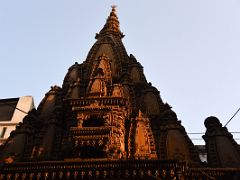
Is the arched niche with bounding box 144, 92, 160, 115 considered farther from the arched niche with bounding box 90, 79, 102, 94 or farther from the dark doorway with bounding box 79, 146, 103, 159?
the dark doorway with bounding box 79, 146, 103, 159

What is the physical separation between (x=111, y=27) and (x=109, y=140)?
20.0 metres

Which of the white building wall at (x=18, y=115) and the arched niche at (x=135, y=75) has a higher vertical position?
the arched niche at (x=135, y=75)

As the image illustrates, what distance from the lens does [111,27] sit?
112ft

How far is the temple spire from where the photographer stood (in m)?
33.4

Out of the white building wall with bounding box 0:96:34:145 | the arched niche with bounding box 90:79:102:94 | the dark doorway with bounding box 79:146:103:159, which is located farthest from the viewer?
the white building wall with bounding box 0:96:34:145

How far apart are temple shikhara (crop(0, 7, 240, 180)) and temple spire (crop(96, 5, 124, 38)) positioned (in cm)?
869

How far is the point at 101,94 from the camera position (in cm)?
1925

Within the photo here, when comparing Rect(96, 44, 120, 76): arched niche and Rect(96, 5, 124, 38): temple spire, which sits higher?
Rect(96, 5, 124, 38): temple spire

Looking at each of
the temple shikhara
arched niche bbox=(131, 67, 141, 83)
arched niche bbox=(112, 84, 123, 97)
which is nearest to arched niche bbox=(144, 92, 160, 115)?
the temple shikhara

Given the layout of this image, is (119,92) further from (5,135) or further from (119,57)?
(5,135)

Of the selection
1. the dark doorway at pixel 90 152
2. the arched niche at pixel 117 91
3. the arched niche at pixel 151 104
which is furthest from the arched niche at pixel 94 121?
the arched niche at pixel 151 104

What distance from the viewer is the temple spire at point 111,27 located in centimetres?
3338

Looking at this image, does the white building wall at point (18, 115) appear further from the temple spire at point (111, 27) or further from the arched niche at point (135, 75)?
the temple spire at point (111, 27)

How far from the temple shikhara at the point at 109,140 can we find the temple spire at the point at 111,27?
8693 millimetres
